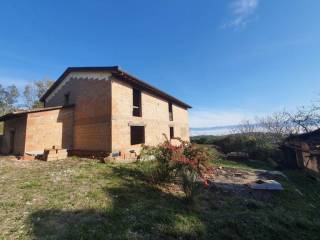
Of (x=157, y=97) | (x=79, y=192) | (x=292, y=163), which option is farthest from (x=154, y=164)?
(x=292, y=163)

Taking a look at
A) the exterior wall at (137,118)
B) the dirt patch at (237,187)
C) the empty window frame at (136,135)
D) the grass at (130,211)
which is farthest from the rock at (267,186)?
the empty window frame at (136,135)

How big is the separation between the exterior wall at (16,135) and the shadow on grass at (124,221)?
901cm

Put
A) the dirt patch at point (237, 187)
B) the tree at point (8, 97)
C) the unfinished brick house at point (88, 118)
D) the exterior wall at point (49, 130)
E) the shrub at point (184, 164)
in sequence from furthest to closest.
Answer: the tree at point (8, 97), the exterior wall at point (49, 130), the unfinished brick house at point (88, 118), the dirt patch at point (237, 187), the shrub at point (184, 164)

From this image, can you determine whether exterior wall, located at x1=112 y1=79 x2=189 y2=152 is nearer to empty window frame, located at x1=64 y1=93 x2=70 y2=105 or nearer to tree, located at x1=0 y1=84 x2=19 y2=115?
empty window frame, located at x1=64 y1=93 x2=70 y2=105

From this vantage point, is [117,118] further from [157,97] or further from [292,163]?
[292,163]

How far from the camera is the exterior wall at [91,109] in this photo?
36.6 ft

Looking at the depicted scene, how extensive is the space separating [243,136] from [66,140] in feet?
59.1

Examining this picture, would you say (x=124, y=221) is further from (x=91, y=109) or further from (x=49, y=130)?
(x=49, y=130)

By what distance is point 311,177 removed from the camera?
10734mm

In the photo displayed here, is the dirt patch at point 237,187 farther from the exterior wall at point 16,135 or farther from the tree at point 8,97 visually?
the tree at point 8,97

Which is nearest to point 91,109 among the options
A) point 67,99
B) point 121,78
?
point 121,78

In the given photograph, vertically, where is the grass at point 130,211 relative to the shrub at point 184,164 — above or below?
below

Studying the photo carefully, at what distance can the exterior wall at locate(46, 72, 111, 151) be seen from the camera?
1114cm

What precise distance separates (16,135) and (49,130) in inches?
101
